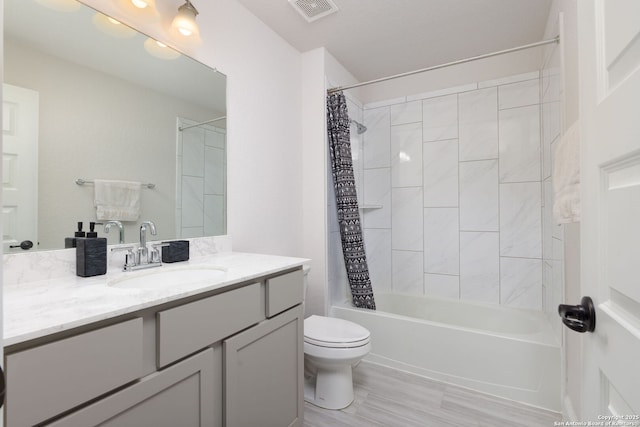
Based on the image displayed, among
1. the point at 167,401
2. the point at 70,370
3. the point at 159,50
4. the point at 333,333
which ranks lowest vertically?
the point at 333,333

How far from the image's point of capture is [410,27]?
2221mm

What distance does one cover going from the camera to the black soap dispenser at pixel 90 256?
1161 mm

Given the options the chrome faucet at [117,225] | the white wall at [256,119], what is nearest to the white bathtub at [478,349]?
the white wall at [256,119]

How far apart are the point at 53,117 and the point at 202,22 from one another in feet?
3.16

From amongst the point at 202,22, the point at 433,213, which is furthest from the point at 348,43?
the point at 433,213

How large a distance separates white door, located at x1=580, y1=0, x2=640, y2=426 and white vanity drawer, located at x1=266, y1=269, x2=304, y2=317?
40.6 inches

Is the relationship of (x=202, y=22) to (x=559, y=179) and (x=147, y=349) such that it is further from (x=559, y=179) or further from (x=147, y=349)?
(x=559, y=179)

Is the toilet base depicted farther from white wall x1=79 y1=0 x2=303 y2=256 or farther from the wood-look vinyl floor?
white wall x1=79 y1=0 x2=303 y2=256

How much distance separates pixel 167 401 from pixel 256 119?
1.67m

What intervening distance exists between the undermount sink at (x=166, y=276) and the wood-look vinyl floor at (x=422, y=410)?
3.29ft

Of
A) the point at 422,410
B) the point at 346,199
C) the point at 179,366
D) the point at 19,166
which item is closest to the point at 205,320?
the point at 179,366

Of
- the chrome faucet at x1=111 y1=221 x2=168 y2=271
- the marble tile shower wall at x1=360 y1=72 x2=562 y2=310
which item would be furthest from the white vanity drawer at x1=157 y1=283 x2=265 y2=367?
the marble tile shower wall at x1=360 y1=72 x2=562 y2=310

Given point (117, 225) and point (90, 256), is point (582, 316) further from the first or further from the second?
point (117, 225)

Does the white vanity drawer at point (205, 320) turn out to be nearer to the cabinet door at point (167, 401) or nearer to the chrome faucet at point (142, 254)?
the cabinet door at point (167, 401)
